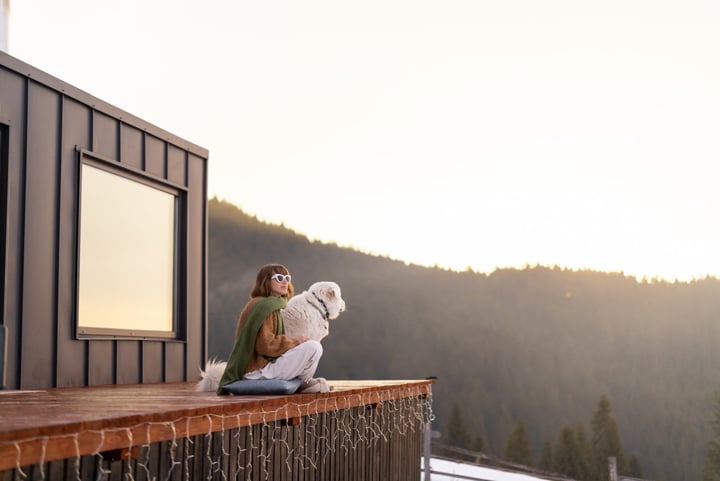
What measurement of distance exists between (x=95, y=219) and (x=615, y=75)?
18.3 metres

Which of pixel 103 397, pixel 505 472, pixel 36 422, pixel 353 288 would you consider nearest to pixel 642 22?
pixel 505 472

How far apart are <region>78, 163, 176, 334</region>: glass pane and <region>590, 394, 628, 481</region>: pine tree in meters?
→ 40.0

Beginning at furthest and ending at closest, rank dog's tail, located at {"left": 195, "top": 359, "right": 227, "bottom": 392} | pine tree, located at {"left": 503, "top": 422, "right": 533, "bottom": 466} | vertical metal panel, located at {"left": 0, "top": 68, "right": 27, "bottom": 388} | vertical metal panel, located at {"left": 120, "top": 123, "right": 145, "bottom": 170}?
1. pine tree, located at {"left": 503, "top": 422, "right": 533, "bottom": 466}
2. vertical metal panel, located at {"left": 120, "top": 123, "right": 145, "bottom": 170}
3. vertical metal panel, located at {"left": 0, "top": 68, "right": 27, "bottom": 388}
4. dog's tail, located at {"left": 195, "top": 359, "right": 227, "bottom": 392}

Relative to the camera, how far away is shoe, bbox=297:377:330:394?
18.7 feet

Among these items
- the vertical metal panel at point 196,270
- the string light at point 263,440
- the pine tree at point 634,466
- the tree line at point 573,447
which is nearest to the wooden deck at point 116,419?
the string light at point 263,440

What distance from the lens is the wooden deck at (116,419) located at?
3.03 metres

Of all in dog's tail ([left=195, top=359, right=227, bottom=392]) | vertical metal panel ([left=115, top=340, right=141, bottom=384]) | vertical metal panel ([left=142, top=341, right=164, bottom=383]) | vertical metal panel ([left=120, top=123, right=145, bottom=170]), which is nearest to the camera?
dog's tail ([left=195, top=359, right=227, bottom=392])

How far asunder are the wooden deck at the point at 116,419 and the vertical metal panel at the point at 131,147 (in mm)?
2793

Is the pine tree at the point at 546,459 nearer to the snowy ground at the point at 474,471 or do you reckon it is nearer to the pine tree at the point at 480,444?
the pine tree at the point at 480,444

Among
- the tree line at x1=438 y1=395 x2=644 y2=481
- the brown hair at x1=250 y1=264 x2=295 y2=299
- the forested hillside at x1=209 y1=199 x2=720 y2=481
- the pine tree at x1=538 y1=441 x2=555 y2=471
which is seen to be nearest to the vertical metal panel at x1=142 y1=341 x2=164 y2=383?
the brown hair at x1=250 y1=264 x2=295 y2=299

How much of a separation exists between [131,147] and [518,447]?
41349mm

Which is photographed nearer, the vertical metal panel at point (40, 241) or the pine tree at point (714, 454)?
the vertical metal panel at point (40, 241)

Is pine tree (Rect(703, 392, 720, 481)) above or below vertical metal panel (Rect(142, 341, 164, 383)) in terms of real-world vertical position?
below

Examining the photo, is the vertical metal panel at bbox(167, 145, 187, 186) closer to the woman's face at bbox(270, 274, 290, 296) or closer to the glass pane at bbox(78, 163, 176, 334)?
the glass pane at bbox(78, 163, 176, 334)
